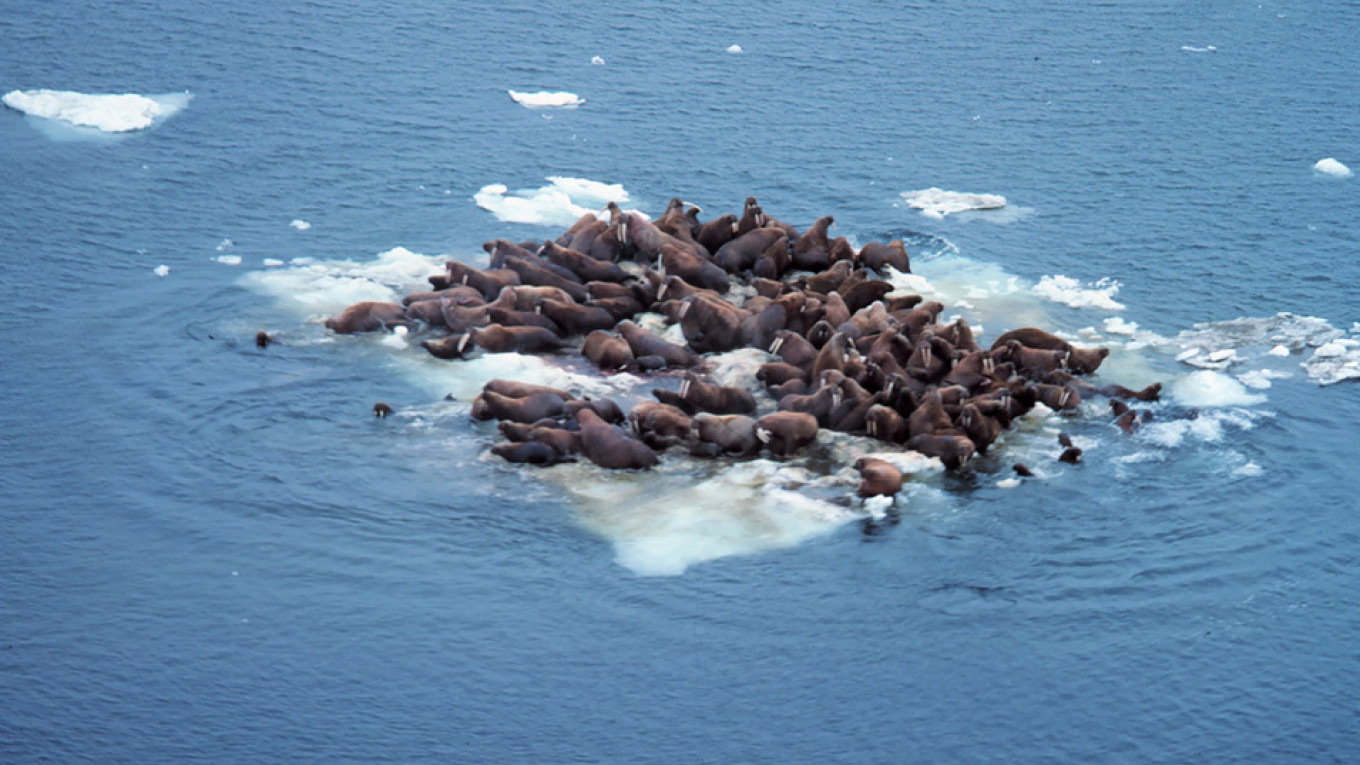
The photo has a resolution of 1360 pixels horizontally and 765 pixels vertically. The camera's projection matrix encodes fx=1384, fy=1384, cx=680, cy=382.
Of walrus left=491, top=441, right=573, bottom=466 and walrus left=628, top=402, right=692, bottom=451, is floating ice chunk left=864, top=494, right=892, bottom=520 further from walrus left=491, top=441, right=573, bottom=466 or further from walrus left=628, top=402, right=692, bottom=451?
walrus left=491, top=441, right=573, bottom=466

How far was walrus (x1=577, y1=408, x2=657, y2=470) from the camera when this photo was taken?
16.3 m

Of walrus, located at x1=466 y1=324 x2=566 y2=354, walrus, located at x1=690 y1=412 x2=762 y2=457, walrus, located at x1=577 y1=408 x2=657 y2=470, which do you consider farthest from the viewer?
walrus, located at x1=466 y1=324 x2=566 y2=354

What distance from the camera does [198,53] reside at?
30875mm

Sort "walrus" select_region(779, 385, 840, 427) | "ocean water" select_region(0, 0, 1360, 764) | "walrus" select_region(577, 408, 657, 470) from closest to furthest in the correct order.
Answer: "ocean water" select_region(0, 0, 1360, 764), "walrus" select_region(577, 408, 657, 470), "walrus" select_region(779, 385, 840, 427)

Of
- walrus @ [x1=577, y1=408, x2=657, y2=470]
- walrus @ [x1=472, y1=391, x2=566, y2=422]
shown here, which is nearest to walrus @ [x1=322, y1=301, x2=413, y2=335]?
walrus @ [x1=472, y1=391, x2=566, y2=422]

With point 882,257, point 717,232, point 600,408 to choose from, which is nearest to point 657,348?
point 600,408

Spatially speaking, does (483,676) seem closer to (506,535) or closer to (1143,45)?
(506,535)

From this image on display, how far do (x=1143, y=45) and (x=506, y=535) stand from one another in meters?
26.3

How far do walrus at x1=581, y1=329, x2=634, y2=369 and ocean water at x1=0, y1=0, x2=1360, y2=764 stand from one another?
0.73 m

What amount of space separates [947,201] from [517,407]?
12.0 m

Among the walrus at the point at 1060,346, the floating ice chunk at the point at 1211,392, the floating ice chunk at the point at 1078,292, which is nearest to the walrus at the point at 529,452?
the walrus at the point at 1060,346

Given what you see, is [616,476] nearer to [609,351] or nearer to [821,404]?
[821,404]

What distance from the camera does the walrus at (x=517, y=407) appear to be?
56.1ft

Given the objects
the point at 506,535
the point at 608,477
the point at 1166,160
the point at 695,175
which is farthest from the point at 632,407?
the point at 1166,160
